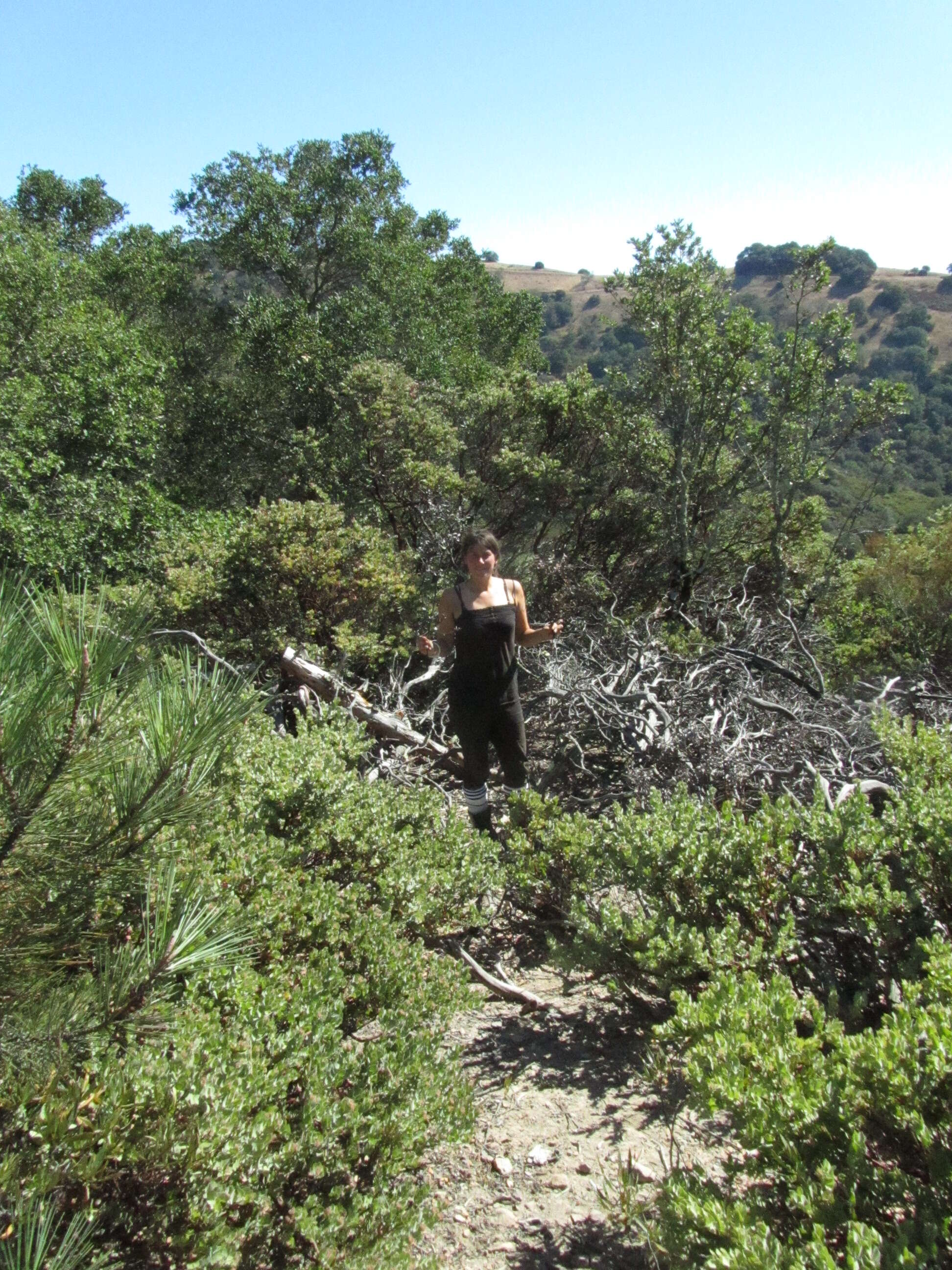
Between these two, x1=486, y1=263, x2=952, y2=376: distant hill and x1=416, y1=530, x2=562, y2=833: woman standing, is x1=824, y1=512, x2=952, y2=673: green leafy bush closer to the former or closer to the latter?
x1=416, y1=530, x2=562, y2=833: woman standing

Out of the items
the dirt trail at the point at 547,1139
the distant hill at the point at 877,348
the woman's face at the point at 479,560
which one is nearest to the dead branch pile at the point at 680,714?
the dirt trail at the point at 547,1139

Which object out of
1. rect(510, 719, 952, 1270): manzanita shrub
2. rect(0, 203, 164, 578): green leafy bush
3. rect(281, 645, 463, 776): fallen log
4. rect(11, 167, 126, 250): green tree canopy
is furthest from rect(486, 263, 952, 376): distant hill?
rect(510, 719, 952, 1270): manzanita shrub

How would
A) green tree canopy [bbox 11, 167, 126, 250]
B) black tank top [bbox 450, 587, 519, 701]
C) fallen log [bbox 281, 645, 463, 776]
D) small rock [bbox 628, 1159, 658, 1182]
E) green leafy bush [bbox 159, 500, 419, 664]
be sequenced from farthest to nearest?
green tree canopy [bbox 11, 167, 126, 250] < green leafy bush [bbox 159, 500, 419, 664] < fallen log [bbox 281, 645, 463, 776] < black tank top [bbox 450, 587, 519, 701] < small rock [bbox 628, 1159, 658, 1182]

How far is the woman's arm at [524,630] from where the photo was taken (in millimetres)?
3822

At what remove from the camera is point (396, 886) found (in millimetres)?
2752

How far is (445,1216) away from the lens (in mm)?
2088

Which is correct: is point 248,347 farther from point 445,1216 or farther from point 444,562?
point 445,1216

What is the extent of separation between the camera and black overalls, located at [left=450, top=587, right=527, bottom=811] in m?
3.63

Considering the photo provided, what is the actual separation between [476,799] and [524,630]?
0.85 metres

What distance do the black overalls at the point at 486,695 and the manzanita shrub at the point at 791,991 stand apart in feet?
1.25

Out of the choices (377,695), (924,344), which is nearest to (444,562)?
(377,695)

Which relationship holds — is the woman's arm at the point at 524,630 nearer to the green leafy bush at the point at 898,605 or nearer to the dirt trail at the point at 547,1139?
the dirt trail at the point at 547,1139

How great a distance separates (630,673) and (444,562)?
2.19 metres

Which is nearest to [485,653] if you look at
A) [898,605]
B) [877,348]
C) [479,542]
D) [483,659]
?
[483,659]
